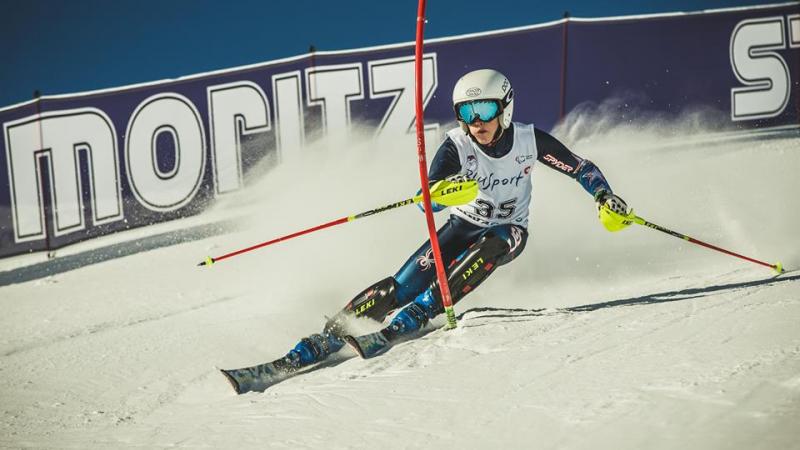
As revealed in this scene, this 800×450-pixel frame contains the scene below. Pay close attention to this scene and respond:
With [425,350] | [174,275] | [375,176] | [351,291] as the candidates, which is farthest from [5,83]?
[425,350]

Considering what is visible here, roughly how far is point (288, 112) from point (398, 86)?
146cm

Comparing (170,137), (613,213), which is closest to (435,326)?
(613,213)

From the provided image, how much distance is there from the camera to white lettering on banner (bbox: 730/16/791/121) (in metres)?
9.39

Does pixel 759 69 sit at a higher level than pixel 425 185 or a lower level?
higher

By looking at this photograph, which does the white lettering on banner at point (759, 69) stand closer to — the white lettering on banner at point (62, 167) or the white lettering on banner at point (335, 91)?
the white lettering on banner at point (335, 91)

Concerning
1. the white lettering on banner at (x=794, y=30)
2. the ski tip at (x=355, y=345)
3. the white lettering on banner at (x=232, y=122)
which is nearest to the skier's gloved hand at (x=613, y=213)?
the ski tip at (x=355, y=345)

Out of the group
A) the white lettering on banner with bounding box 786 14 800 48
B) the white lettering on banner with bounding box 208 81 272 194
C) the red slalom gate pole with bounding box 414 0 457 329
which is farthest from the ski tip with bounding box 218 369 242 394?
the white lettering on banner with bounding box 786 14 800 48

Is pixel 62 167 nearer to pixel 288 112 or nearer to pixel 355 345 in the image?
pixel 288 112

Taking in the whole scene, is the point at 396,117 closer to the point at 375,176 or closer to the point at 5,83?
the point at 375,176

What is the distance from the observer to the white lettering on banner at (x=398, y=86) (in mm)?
9109

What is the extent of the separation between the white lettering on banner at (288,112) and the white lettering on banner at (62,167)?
1.99m

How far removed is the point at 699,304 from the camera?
3730 mm

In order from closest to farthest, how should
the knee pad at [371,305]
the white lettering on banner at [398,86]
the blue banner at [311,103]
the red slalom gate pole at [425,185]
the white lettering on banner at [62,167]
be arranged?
the red slalom gate pole at [425,185] < the knee pad at [371,305] < the white lettering on banner at [62,167] < the blue banner at [311,103] < the white lettering on banner at [398,86]

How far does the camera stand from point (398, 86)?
915 cm
